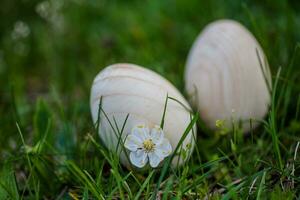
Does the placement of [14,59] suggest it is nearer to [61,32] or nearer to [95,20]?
[61,32]

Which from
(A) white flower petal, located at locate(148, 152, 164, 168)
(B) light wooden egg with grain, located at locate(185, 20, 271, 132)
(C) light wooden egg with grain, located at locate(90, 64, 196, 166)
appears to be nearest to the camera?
(A) white flower petal, located at locate(148, 152, 164, 168)

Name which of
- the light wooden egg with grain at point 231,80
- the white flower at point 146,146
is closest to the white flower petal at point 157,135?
the white flower at point 146,146

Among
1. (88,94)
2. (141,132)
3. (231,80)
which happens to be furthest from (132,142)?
(88,94)

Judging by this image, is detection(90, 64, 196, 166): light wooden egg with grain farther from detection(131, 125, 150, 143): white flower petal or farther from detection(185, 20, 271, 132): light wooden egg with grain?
detection(185, 20, 271, 132): light wooden egg with grain

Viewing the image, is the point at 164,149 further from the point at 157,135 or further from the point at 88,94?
the point at 88,94

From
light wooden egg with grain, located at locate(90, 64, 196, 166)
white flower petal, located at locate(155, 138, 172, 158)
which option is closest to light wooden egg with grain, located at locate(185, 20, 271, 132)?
light wooden egg with grain, located at locate(90, 64, 196, 166)

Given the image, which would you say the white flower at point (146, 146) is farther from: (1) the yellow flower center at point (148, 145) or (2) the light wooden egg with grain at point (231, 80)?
(2) the light wooden egg with grain at point (231, 80)
